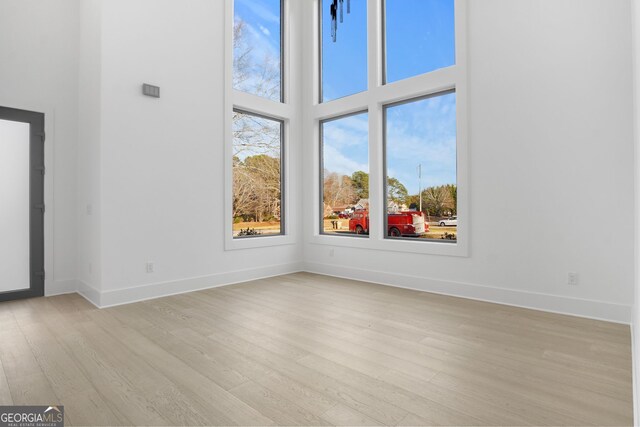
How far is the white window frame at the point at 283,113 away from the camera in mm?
4621

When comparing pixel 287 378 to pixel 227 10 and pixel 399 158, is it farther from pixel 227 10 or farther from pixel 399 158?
pixel 227 10

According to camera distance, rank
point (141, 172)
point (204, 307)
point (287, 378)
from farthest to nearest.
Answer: point (141, 172), point (204, 307), point (287, 378)

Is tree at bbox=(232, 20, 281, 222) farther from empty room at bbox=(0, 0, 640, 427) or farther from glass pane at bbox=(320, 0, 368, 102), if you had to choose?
glass pane at bbox=(320, 0, 368, 102)

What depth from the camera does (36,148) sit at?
3941 millimetres

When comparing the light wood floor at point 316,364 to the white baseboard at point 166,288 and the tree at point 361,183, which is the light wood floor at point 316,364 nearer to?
the white baseboard at point 166,288

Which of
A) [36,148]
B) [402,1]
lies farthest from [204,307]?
[402,1]

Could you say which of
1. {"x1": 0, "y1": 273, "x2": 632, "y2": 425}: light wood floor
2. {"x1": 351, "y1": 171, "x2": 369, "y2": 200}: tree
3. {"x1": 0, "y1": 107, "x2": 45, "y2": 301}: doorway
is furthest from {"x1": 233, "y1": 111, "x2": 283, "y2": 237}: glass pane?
{"x1": 0, "y1": 107, "x2": 45, "y2": 301}: doorway

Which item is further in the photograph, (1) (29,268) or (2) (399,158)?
(2) (399,158)

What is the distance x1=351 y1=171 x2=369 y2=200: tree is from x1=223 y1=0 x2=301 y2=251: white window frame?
0.99 meters

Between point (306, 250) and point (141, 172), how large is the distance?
272cm

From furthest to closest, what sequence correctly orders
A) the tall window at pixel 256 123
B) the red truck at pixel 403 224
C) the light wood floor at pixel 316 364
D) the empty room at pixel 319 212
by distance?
the tall window at pixel 256 123 → the red truck at pixel 403 224 → the empty room at pixel 319 212 → the light wood floor at pixel 316 364

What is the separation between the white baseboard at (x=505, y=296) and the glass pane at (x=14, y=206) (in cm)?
387

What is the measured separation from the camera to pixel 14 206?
3.81 metres

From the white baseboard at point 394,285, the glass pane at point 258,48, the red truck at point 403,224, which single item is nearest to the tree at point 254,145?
the glass pane at point 258,48
